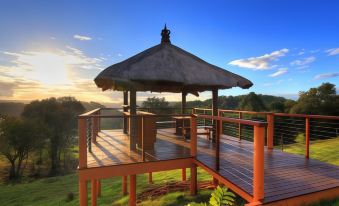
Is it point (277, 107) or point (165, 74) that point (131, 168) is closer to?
point (165, 74)

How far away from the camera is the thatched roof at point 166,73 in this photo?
624 centimetres

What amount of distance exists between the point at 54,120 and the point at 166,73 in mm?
27607

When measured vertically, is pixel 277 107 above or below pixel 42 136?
above

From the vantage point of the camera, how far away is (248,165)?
503 centimetres

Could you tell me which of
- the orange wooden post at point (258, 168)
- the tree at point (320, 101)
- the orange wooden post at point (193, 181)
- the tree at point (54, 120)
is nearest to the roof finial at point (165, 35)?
the orange wooden post at point (193, 181)

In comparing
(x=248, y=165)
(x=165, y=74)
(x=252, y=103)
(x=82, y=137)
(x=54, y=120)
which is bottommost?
(x=54, y=120)

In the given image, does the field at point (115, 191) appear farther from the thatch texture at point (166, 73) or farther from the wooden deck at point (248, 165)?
the thatch texture at point (166, 73)

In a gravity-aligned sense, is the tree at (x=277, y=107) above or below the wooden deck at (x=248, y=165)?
above

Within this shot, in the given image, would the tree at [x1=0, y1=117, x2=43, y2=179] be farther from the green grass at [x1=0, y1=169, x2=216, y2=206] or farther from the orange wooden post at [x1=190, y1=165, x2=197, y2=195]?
the orange wooden post at [x1=190, y1=165, x2=197, y2=195]

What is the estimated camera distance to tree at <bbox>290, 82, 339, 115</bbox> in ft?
82.8

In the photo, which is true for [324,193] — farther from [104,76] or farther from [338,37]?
[338,37]

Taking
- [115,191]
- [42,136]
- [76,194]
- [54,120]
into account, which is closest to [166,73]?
[115,191]

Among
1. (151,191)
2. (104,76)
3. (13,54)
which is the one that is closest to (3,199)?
→ (13,54)

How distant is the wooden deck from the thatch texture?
6.09 feet
